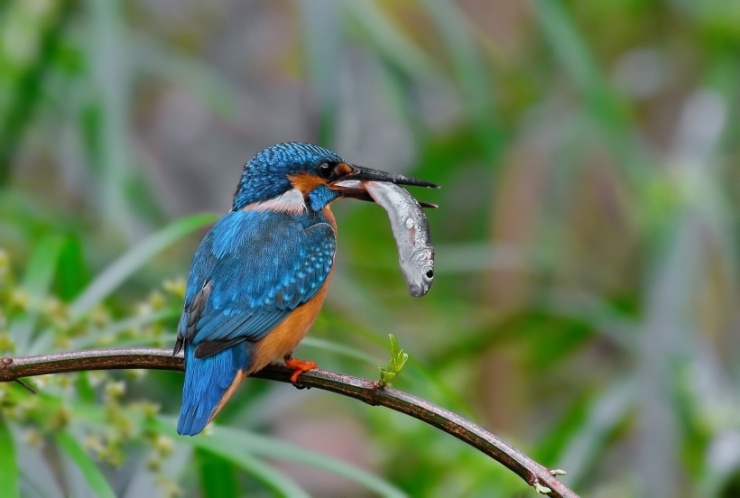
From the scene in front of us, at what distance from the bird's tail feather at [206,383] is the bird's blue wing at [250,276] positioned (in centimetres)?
2

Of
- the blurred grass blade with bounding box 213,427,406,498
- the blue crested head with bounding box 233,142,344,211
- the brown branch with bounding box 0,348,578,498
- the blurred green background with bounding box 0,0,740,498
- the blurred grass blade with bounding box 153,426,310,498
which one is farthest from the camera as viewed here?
the blue crested head with bounding box 233,142,344,211

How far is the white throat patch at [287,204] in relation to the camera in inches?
97.2

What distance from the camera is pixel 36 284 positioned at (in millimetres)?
2209

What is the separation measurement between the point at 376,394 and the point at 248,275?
0.63 meters

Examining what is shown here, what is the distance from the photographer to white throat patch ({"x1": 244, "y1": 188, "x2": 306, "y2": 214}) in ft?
8.10

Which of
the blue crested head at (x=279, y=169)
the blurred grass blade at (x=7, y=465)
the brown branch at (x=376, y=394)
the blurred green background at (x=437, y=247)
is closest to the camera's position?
the brown branch at (x=376, y=394)

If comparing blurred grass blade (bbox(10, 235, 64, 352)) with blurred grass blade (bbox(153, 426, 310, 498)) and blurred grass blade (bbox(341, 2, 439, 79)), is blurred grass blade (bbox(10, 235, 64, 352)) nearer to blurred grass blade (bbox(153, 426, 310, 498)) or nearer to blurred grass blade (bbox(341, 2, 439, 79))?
blurred grass blade (bbox(153, 426, 310, 498))

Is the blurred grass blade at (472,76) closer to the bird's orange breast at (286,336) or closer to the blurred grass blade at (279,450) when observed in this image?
the bird's orange breast at (286,336)

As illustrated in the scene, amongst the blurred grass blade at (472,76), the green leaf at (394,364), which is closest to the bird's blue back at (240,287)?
the green leaf at (394,364)

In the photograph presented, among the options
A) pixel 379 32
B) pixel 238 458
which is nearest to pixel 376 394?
pixel 238 458

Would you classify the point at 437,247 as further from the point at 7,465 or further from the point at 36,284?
the point at 7,465

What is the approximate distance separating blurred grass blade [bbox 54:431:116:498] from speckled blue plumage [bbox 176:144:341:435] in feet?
0.59

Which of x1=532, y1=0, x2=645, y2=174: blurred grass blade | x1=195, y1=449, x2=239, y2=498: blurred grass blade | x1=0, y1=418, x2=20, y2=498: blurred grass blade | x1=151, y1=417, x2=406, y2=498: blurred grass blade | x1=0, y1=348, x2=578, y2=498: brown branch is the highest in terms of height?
x1=532, y1=0, x2=645, y2=174: blurred grass blade

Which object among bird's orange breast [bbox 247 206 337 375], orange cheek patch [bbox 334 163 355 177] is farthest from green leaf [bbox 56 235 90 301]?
orange cheek patch [bbox 334 163 355 177]
